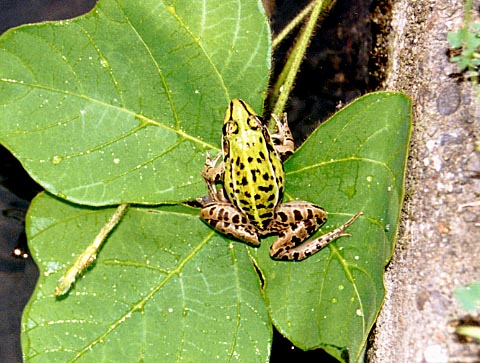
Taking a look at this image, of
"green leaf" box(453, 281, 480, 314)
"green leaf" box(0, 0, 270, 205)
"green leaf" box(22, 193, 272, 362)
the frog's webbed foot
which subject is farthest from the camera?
the frog's webbed foot

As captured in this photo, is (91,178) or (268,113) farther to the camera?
(268,113)

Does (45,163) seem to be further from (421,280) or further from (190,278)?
(421,280)

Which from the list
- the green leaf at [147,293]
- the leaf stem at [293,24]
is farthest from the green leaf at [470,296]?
the leaf stem at [293,24]

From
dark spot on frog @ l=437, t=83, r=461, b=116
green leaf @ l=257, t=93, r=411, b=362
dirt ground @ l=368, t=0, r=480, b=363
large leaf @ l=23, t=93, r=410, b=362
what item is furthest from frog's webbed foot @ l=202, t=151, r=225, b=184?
dark spot on frog @ l=437, t=83, r=461, b=116

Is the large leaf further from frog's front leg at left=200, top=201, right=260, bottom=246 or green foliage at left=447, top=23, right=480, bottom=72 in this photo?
green foliage at left=447, top=23, right=480, bottom=72

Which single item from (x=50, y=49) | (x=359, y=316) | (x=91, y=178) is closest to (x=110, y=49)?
(x=50, y=49)

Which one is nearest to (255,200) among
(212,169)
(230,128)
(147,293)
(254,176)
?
(254,176)
